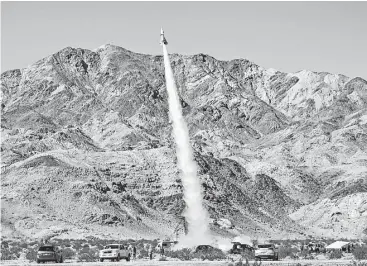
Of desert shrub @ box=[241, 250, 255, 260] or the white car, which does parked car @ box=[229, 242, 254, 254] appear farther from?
the white car

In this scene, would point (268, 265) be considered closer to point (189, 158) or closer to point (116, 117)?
point (189, 158)

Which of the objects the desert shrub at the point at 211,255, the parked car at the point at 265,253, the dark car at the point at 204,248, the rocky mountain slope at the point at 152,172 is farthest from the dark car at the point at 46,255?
the rocky mountain slope at the point at 152,172

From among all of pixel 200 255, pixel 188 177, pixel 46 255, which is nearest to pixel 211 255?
pixel 200 255

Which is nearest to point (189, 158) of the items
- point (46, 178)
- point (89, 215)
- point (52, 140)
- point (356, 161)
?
point (89, 215)

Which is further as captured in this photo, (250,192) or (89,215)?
(250,192)

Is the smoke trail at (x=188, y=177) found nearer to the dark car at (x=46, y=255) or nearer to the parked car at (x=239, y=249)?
the parked car at (x=239, y=249)

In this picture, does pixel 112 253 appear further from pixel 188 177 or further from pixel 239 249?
pixel 188 177

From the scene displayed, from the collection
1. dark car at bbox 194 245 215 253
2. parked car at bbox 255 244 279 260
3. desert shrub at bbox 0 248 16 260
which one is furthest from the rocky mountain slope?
parked car at bbox 255 244 279 260

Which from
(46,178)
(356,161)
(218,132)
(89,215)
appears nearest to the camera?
(89,215)
